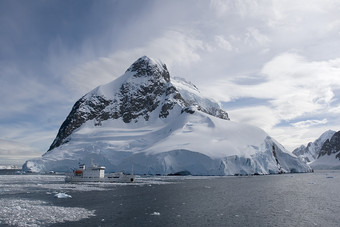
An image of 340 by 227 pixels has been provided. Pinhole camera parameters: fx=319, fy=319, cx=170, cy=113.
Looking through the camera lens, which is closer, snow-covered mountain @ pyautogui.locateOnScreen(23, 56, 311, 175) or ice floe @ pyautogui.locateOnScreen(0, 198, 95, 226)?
ice floe @ pyautogui.locateOnScreen(0, 198, 95, 226)

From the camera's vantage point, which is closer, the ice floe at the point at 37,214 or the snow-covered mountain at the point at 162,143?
the ice floe at the point at 37,214

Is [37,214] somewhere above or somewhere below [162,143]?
below

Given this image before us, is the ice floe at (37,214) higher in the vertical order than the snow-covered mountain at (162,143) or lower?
lower

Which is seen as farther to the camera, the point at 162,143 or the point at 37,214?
the point at 162,143

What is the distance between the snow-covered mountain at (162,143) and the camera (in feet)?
334

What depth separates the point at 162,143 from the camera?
117 metres

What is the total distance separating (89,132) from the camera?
16762 centimetres

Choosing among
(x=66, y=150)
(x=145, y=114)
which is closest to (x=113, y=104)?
(x=145, y=114)

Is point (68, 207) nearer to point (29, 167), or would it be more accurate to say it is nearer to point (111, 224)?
point (111, 224)

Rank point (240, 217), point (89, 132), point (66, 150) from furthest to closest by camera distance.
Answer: point (89, 132), point (66, 150), point (240, 217)

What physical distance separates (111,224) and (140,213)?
6.00 m

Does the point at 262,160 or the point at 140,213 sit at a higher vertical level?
the point at 262,160

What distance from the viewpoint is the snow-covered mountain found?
101938 millimetres

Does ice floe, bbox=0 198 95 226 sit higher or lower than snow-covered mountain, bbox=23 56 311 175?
lower
